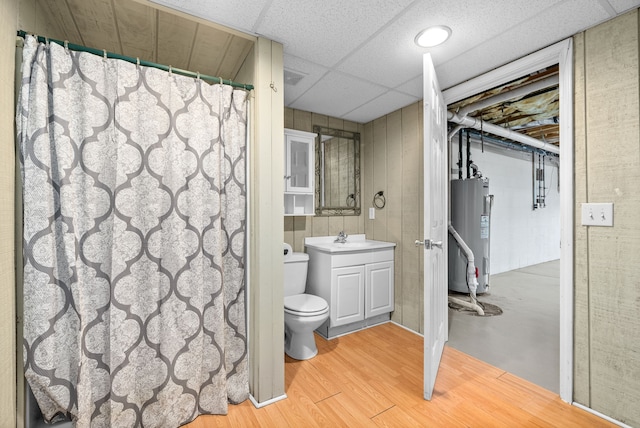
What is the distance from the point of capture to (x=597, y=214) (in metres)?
1.60

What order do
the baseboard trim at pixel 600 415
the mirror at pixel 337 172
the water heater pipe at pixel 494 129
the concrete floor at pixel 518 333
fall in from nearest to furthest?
the baseboard trim at pixel 600 415 → the concrete floor at pixel 518 333 → the water heater pipe at pixel 494 129 → the mirror at pixel 337 172

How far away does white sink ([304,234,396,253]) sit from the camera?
8.63ft

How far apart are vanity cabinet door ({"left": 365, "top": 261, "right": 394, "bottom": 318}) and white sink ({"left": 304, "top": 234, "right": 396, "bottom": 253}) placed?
18 cm

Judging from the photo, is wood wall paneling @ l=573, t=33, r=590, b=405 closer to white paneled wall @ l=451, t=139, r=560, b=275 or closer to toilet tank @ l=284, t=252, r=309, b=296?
toilet tank @ l=284, t=252, r=309, b=296

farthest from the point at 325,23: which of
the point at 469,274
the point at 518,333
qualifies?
the point at 469,274

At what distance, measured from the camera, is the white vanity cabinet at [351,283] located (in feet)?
8.42

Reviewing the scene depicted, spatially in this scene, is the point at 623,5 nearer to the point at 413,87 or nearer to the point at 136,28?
the point at 413,87

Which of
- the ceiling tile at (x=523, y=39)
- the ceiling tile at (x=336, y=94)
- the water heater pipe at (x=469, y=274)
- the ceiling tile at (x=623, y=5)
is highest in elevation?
the ceiling tile at (x=336, y=94)

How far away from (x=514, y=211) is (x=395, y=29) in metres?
4.83

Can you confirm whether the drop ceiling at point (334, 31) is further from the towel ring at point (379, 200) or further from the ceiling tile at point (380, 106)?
the towel ring at point (379, 200)

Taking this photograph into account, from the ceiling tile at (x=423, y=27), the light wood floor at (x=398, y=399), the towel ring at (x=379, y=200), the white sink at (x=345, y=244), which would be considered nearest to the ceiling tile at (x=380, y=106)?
the ceiling tile at (x=423, y=27)

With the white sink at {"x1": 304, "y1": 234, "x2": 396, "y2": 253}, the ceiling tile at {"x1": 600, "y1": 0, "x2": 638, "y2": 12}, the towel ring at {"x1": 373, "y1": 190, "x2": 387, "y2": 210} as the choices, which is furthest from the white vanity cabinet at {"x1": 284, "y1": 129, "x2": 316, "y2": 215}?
the ceiling tile at {"x1": 600, "y1": 0, "x2": 638, "y2": 12}

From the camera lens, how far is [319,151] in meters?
3.08

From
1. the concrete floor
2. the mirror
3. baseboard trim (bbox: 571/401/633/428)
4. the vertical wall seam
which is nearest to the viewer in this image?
baseboard trim (bbox: 571/401/633/428)
